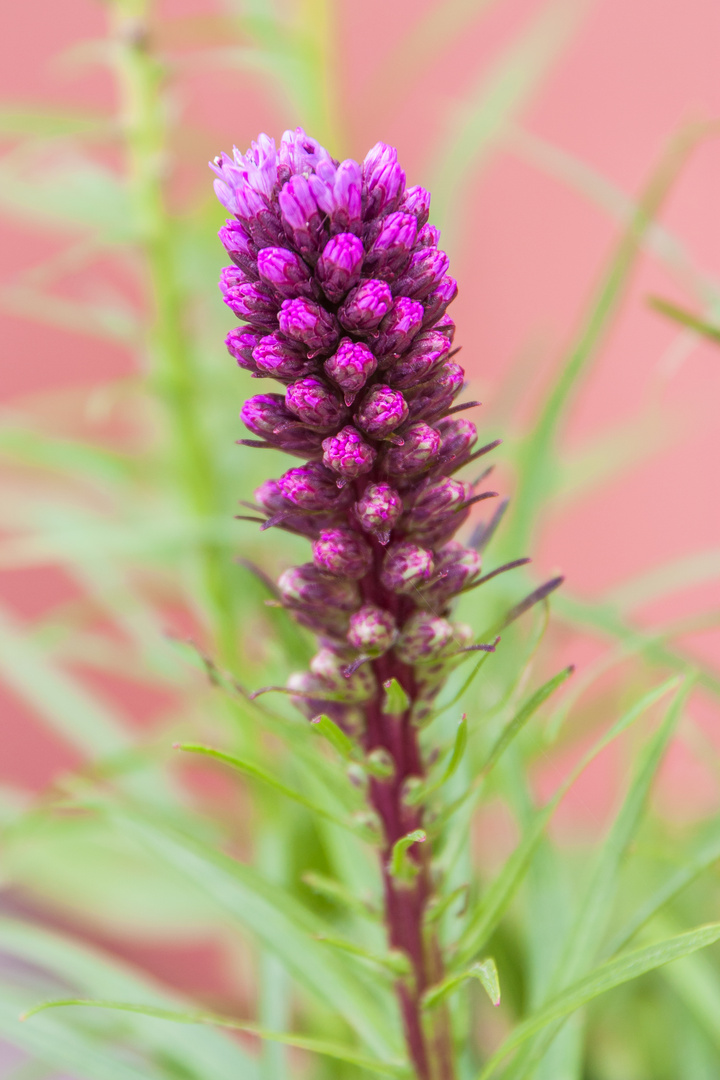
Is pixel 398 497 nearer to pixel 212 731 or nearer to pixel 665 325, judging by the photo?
pixel 212 731

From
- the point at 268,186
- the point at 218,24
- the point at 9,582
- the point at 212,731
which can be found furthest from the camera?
the point at 9,582

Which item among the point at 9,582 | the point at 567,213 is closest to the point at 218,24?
the point at 567,213

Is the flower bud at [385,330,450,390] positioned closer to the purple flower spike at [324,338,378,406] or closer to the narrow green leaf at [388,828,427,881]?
the purple flower spike at [324,338,378,406]

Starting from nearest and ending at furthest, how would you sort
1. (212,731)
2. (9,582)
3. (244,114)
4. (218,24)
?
(218,24) → (212,731) → (244,114) → (9,582)

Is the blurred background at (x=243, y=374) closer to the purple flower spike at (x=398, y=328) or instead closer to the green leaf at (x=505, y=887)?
the green leaf at (x=505, y=887)

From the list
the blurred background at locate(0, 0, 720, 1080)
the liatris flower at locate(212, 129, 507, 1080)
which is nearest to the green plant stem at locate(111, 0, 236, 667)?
the blurred background at locate(0, 0, 720, 1080)
